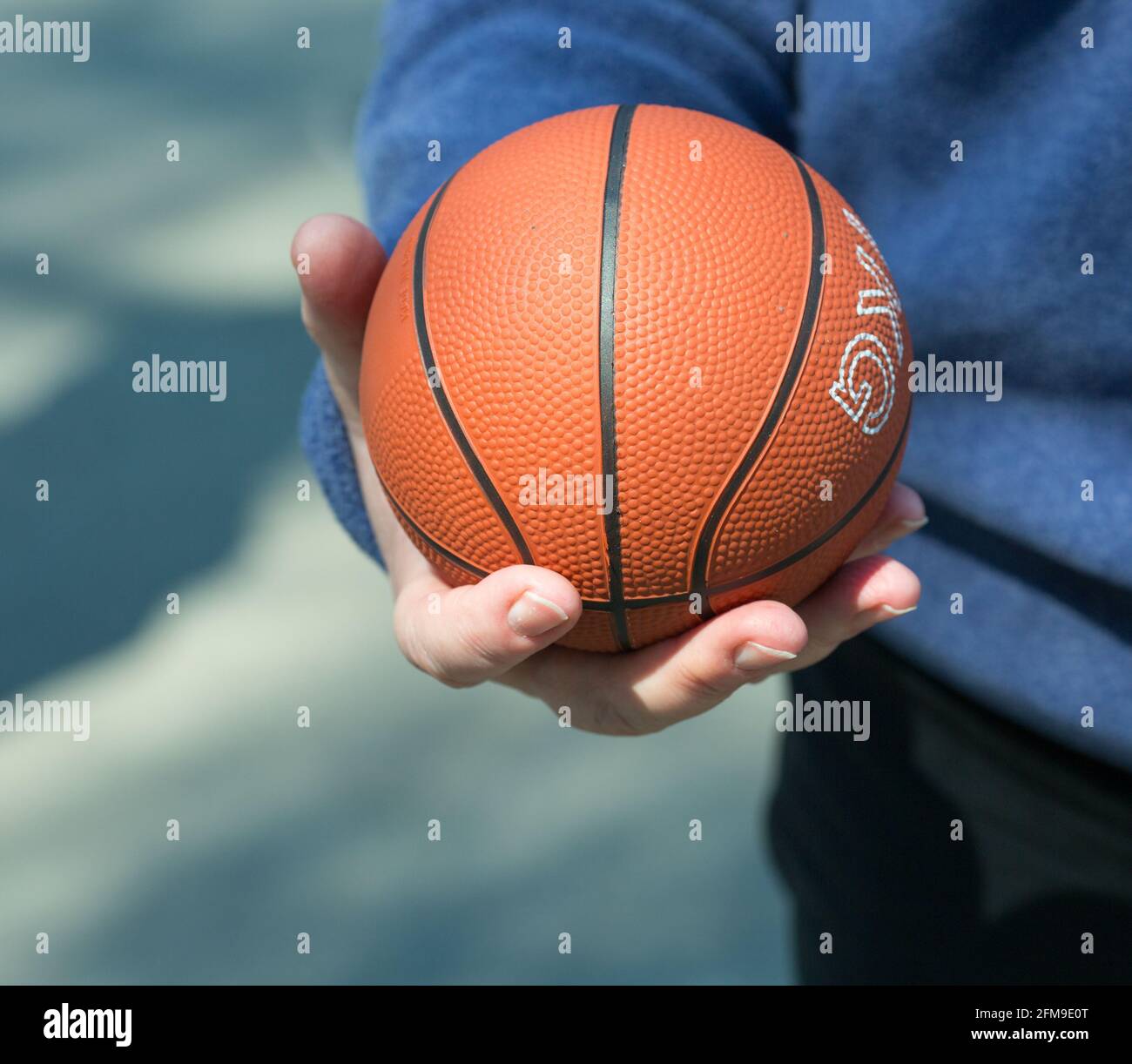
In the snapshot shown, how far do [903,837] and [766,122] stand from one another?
1014 millimetres

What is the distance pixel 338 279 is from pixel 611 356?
1.33 ft

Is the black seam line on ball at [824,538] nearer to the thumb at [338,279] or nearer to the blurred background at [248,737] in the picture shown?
the thumb at [338,279]

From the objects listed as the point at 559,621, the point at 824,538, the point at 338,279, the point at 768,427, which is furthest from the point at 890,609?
the point at 338,279

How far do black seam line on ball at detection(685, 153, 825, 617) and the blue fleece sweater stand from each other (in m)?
0.32

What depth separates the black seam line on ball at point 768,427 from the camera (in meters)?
1.21

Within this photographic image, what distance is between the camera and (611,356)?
3.83 ft

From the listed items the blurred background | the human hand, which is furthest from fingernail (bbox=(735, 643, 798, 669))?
the blurred background

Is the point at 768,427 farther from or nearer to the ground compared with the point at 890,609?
farther from the ground

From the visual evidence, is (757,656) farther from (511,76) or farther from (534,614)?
(511,76)

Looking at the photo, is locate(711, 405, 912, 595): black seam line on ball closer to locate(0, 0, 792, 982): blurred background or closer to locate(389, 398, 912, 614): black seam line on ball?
locate(389, 398, 912, 614): black seam line on ball

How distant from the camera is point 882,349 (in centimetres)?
128

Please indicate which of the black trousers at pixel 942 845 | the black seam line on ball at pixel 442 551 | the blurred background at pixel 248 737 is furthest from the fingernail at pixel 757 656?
the blurred background at pixel 248 737

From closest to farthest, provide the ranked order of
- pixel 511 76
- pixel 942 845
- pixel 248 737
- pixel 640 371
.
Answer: pixel 640 371
pixel 511 76
pixel 942 845
pixel 248 737

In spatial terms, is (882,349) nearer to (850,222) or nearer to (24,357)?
(850,222)
